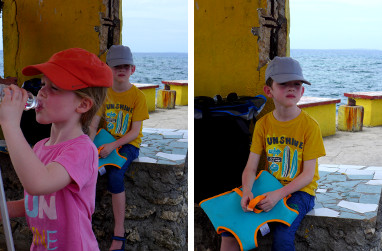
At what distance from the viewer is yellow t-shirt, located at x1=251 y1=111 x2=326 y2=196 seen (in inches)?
49.7

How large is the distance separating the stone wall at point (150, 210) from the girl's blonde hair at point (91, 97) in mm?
910

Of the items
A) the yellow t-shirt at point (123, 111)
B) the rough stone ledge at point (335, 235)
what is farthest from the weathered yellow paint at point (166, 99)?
the rough stone ledge at point (335, 235)

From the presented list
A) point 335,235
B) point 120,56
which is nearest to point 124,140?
point 120,56

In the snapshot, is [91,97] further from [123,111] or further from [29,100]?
[123,111]

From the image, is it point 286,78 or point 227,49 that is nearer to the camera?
point 286,78

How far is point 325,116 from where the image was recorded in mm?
4047

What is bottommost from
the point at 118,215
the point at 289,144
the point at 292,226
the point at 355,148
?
the point at 355,148

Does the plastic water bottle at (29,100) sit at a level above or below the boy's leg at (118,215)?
above

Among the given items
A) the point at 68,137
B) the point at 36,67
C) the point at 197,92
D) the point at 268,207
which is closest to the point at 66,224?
the point at 68,137

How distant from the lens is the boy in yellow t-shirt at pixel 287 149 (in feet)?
4.12

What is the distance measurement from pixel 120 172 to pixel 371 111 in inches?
152

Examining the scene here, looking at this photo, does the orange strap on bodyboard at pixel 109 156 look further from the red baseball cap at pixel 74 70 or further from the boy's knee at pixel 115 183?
the red baseball cap at pixel 74 70

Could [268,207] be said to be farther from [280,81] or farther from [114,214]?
[114,214]

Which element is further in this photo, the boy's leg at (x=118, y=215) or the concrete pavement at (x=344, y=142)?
the concrete pavement at (x=344, y=142)
